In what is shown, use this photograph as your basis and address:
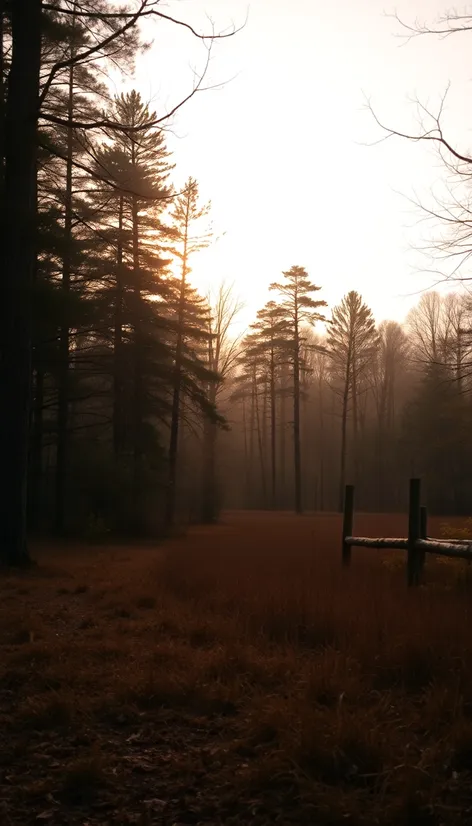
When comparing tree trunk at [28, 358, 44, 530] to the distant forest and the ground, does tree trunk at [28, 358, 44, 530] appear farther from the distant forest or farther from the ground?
the ground

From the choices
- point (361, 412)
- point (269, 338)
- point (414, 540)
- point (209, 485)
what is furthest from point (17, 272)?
point (361, 412)

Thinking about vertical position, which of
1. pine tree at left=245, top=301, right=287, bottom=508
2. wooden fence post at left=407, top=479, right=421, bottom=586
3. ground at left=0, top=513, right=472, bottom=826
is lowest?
ground at left=0, top=513, right=472, bottom=826

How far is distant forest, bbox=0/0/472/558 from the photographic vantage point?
11.3 metres

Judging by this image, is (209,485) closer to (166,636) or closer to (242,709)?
(166,636)

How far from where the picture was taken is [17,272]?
37.2 feet

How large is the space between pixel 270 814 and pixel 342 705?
3.62ft

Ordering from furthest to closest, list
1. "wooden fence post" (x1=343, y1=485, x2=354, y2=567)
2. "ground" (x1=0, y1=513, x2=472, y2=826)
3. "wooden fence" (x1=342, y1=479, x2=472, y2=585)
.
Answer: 1. "wooden fence post" (x1=343, y1=485, x2=354, y2=567)
2. "wooden fence" (x1=342, y1=479, x2=472, y2=585)
3. "ground" (x1=0, y1=513, x2=472, y2=826)

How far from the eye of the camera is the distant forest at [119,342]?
1128 centimetres

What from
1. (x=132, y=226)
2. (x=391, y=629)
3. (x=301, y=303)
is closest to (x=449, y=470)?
(x=301, y=303)

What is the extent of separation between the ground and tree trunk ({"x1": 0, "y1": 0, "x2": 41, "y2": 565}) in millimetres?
3876

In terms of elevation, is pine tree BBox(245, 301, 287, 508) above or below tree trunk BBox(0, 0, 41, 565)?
above

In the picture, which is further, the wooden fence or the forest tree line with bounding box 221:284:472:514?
the forest tree line with bounding box 221:284:472:514

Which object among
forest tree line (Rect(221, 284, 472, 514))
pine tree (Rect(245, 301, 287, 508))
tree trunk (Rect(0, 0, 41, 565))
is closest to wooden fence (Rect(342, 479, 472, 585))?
tree trunk (Rect(0, 0, 41, 565))

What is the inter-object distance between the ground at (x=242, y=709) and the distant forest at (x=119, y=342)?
17.3ft
